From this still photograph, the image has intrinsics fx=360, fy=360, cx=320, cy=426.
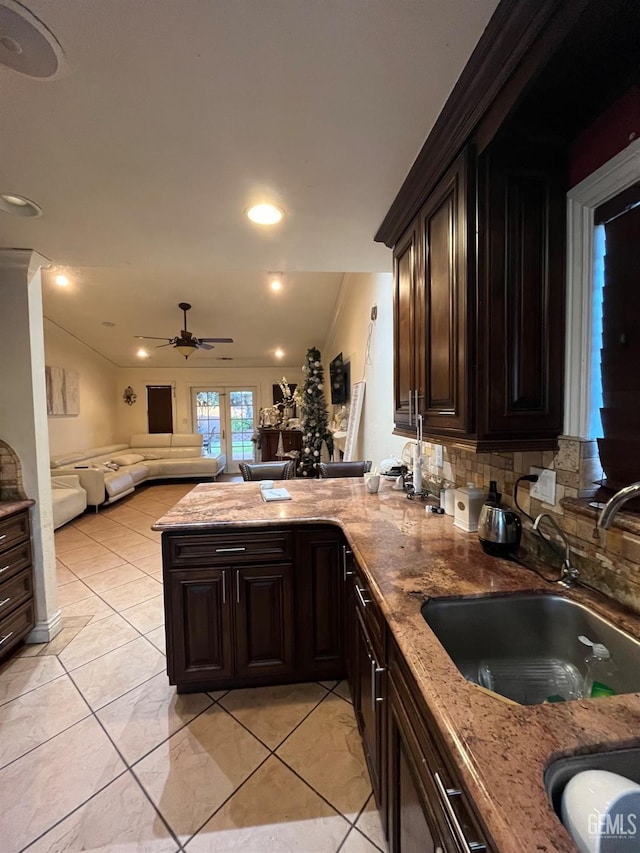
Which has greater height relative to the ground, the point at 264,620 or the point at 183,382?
the point at 183,382

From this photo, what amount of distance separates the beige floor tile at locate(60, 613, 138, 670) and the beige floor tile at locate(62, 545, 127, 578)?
37.5 inches

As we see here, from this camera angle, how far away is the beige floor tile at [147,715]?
5.41 ft

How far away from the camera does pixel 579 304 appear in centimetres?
118

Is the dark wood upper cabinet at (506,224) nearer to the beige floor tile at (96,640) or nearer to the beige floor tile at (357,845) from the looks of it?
the beige floor tile at (357,845)

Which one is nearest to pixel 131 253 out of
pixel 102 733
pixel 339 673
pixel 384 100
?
pixel 384 100

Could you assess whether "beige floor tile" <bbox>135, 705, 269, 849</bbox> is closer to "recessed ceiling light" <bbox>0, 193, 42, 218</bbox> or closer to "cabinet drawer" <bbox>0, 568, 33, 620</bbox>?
"cabinet drawer" <bbox>0, 568, 33, 620</bbox>

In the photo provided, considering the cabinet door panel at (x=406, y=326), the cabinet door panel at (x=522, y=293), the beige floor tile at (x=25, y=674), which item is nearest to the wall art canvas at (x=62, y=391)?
the beige floor tile at (x=25, y=674)

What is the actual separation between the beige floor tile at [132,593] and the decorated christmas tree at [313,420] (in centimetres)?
310

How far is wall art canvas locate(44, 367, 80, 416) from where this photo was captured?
Answer: 220 inches

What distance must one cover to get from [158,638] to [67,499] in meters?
3.15

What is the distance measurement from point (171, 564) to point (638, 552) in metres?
1.80

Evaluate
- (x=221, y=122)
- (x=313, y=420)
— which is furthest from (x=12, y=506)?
(x=313, y=420)

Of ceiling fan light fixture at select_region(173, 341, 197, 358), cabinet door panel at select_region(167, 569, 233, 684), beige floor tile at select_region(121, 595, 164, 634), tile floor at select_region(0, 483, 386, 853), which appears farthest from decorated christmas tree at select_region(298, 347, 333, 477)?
cabinet door panel at select_region(167, 569, 233, 684)

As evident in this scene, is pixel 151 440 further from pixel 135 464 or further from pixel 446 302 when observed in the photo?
pixel 446 302
